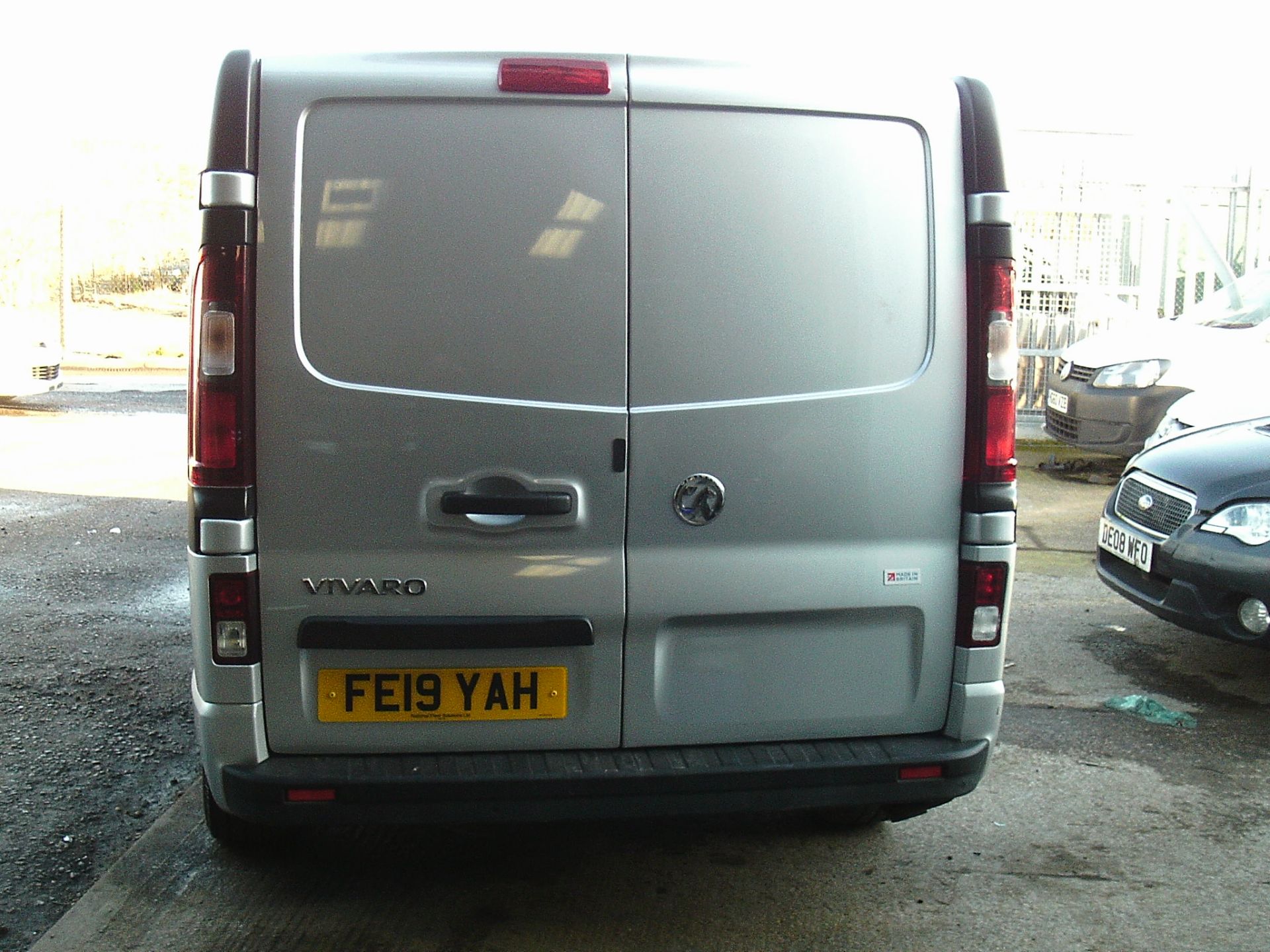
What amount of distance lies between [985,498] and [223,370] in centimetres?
176

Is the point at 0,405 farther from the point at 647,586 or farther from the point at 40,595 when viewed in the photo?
the point at 647,586

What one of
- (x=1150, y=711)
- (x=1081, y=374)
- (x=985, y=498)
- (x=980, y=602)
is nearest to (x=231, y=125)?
(x=985, y=498)

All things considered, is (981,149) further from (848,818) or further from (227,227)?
(848,818)

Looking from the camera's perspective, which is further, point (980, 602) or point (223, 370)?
point (980, 602)

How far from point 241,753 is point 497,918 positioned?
0.81 metres

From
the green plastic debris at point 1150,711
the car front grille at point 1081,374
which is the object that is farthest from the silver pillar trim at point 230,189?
the car front grille at point 1081,374

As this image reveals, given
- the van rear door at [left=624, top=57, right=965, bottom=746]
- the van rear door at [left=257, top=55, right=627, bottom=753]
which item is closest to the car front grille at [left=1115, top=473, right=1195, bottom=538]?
the van rear door at [left=624, top=57, right=965, bottom=746]

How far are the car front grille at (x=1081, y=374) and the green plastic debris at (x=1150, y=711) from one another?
5718 millimetres

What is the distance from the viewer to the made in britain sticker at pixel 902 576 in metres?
3.13

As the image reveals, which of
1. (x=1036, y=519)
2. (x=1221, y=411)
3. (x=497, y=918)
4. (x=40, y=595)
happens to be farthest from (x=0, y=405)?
(x=497, y=918)

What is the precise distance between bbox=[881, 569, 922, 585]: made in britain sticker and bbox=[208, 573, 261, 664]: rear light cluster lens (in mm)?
1439

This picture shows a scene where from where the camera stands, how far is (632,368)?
2.96 meters

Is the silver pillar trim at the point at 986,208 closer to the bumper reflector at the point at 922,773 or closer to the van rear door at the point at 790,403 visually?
the van rear door at the point at 790,403

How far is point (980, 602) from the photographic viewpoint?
3.18 meters
